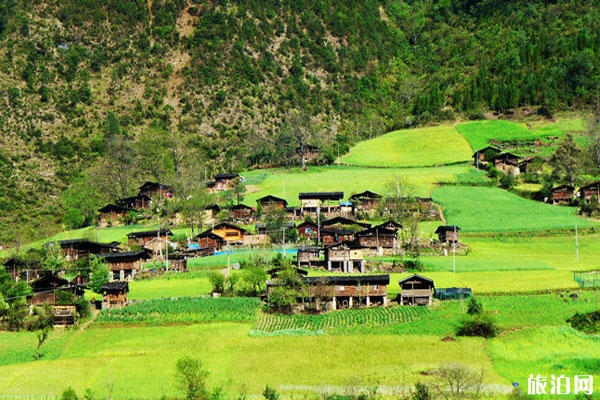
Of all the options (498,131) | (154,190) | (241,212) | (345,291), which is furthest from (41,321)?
(498,131)

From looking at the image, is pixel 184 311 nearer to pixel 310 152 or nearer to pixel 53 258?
pixel 53 258

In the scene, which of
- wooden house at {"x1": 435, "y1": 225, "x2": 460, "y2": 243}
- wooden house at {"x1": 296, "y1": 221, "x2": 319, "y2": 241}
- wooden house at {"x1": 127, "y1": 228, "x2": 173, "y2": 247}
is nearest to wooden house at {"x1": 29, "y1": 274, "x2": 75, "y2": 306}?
wooden house at {"x1": 127, "y1": 228, "x2": 173, "y2": 247}

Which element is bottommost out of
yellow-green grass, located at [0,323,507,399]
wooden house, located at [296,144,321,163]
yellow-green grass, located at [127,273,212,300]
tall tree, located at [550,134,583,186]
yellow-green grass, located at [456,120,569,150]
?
yellow-green grass, located at [0,323,507,399]

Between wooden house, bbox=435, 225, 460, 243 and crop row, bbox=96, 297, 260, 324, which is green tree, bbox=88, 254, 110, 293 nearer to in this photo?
crop row, bbox=96, 297, 260, 324

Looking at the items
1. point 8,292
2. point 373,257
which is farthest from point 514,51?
point 8,292

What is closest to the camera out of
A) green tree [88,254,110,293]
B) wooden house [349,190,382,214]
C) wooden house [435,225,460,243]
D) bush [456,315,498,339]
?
bush [456,315,498,339]

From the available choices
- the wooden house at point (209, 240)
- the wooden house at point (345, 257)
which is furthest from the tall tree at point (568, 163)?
the wooden house at point (209, 240)
